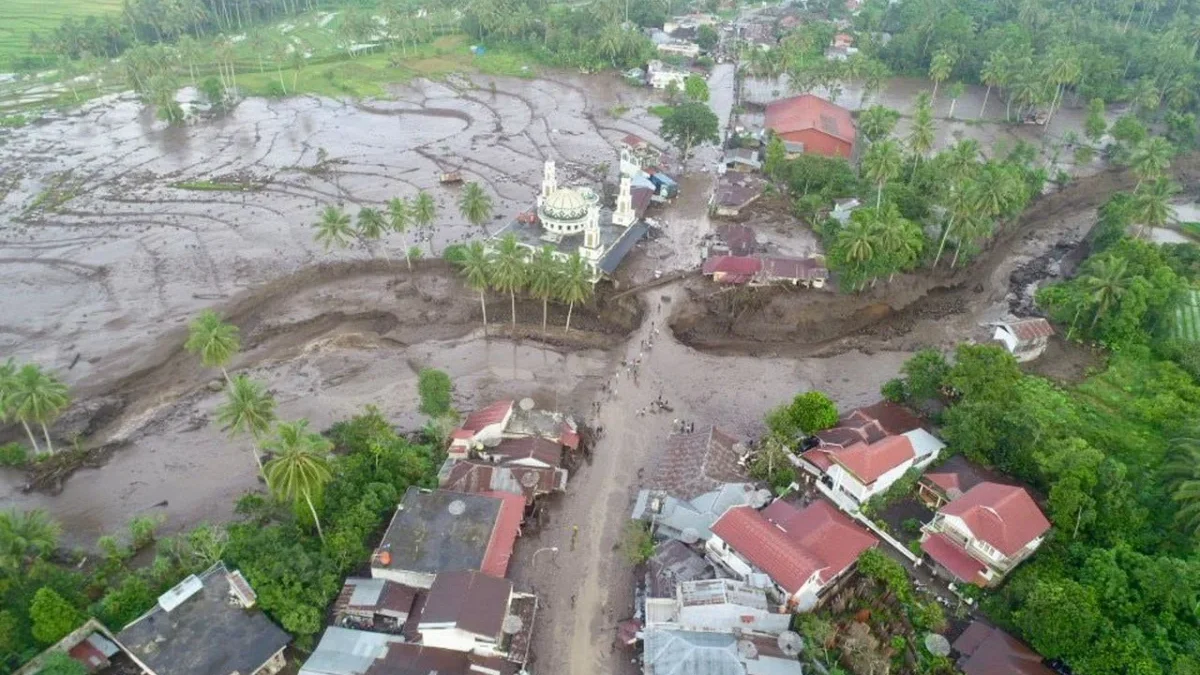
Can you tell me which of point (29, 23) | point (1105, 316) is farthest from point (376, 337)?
point (29, 23)

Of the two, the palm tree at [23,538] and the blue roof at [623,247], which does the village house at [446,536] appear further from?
the blue roof at [623,247]

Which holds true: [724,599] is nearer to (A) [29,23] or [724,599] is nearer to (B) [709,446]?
(B) [709,446]

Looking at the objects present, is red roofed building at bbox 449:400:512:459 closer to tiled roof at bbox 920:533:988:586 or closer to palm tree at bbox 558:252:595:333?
palm tree at bbox 558:252:595:333

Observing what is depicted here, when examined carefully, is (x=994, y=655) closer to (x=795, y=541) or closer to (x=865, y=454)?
(x=795, y=541)

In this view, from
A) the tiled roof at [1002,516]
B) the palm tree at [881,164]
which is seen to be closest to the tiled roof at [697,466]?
the tiled roof at [1002,516]

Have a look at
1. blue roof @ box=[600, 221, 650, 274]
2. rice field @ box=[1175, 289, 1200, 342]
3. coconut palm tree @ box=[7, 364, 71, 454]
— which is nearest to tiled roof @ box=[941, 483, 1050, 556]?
rice field @ box=[1175, 289, 1200, 342]

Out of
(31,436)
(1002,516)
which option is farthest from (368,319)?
(1002,516)
